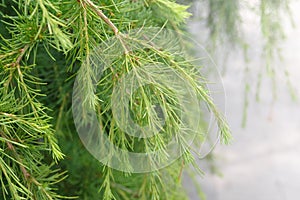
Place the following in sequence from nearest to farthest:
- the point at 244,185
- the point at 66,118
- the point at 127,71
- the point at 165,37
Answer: the point at 127,71
the point at 165,37
the point at 66,118
the point at 244,185

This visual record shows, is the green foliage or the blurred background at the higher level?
the green foliage

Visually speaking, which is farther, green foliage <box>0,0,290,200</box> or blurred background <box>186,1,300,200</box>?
blurred background <box>186,1,300,200</box>

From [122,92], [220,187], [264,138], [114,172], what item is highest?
[122,92]

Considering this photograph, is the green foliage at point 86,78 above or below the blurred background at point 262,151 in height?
above

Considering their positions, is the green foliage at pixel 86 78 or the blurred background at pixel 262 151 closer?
the green foliage at pixel 86 78

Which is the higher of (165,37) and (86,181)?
(165,37)

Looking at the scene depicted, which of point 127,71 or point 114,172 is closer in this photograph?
point 127,71

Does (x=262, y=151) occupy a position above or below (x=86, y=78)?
below

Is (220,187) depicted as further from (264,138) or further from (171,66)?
(171,66)

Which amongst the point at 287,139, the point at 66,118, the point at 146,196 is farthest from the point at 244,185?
the point at 66,118

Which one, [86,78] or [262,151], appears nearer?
[86,78]

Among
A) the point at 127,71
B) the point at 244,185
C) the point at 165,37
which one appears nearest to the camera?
the point at 127,71
